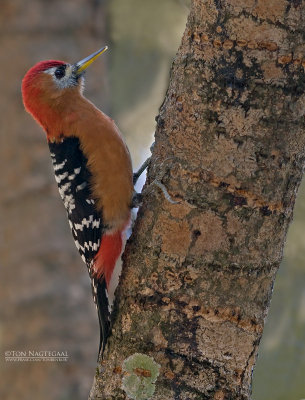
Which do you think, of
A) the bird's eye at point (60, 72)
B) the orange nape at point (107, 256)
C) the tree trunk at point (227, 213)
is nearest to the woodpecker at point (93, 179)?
the orange nape at point (107, 256)

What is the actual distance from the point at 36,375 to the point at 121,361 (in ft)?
11.0

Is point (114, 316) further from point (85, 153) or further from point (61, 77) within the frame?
point (61, 77)

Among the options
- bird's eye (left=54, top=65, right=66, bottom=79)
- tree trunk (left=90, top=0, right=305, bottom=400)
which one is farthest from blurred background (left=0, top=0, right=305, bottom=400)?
tree trunk (left=90, top=0, right=305, bottom=400)

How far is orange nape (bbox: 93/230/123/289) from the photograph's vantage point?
388 cm

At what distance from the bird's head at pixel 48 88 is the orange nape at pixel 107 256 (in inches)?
35.2

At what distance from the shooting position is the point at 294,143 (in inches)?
117

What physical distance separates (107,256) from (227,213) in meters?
1.18

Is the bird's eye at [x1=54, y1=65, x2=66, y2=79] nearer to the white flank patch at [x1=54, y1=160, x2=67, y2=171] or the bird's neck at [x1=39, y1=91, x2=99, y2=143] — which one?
the bird's neck at [x1=39, y1=91, x2=99, y2=143]

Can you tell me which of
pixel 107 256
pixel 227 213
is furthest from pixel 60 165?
pixel 227 213

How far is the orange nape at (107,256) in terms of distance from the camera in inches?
153

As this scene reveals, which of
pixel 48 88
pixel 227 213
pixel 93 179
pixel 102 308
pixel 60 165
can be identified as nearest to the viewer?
pixel 227 213

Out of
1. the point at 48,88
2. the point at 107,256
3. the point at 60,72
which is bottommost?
the point at 107,256

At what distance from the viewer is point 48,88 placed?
445 cm

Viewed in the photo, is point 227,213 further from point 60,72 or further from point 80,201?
point 60,72
